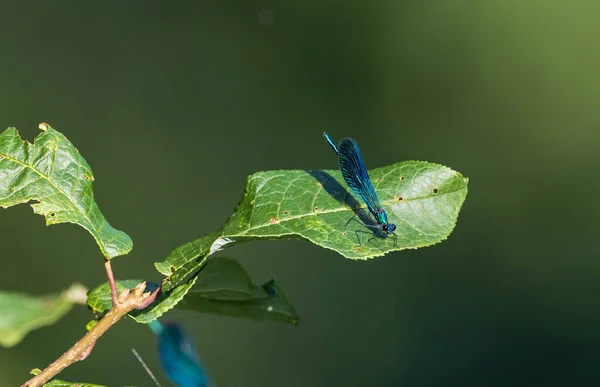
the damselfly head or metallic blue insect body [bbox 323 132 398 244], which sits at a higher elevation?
metallic blue insect body [bbox 323 132 398 244]

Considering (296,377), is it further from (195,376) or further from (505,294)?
(195,376)

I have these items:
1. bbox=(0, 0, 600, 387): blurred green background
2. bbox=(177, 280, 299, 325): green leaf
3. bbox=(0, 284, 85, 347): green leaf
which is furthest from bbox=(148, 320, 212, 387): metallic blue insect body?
bbox=(0, 0, 600, 387): blurred green background

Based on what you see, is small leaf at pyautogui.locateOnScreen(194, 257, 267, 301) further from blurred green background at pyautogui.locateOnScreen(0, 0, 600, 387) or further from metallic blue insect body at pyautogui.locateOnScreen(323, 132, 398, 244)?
blurred green background at pyautogui.locateOnScreen(0, 0, 600, 387)

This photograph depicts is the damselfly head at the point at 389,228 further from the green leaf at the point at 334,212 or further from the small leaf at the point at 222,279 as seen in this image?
the small leaf at the point at 222,279

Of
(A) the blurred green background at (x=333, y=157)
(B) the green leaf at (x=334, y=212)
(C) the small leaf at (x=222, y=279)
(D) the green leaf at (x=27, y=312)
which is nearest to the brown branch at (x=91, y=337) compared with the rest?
(B) the green leaf at (x=334, y=212)

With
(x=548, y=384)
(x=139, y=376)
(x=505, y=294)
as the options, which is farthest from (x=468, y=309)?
(x=139, y=376)

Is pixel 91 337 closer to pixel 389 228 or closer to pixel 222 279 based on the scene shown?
pixel 222 279
